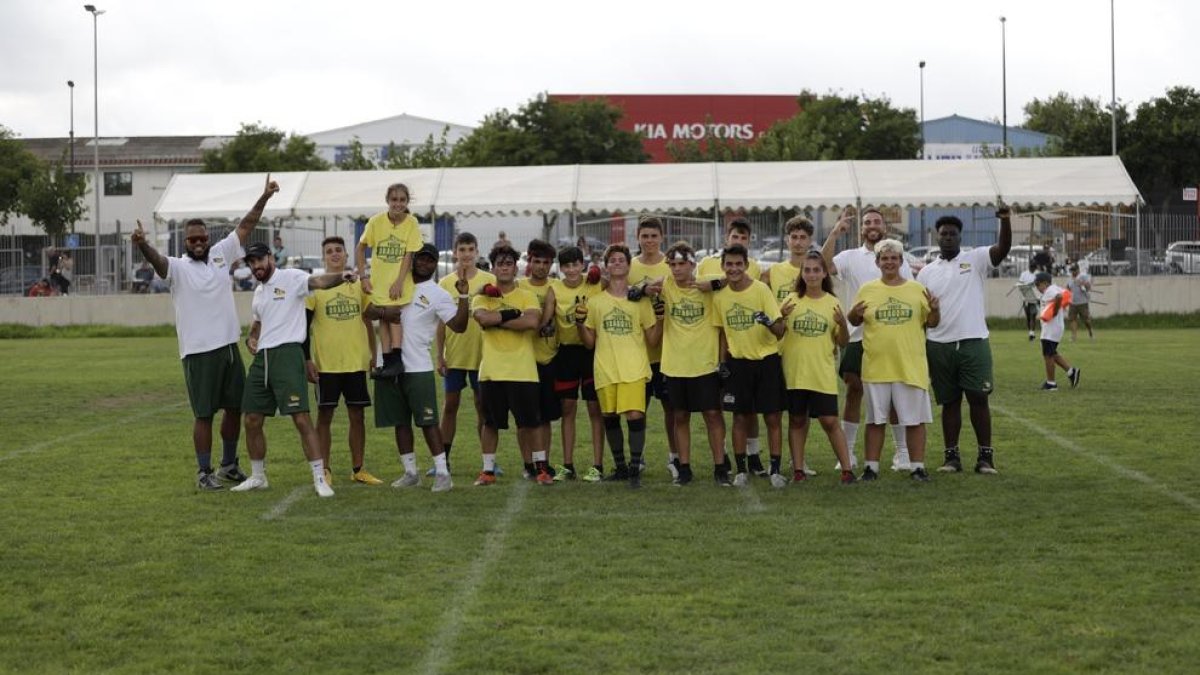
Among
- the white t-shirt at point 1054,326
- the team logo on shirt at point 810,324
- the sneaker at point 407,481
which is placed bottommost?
the sneaker at point 407,481

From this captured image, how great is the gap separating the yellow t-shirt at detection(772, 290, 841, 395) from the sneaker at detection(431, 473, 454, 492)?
8.29ft

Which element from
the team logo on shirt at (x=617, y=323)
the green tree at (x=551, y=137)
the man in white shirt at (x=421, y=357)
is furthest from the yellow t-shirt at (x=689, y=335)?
the green tree at (x=551, y=137)

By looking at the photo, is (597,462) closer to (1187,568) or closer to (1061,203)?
(1187,568)

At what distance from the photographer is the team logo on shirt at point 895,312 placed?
1130 centimetres

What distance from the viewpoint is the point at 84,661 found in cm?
659

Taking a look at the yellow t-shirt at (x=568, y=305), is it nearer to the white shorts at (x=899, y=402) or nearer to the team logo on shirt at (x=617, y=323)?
the team logo on shirt at (x=617, y=323)

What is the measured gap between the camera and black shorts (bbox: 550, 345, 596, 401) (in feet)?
38.4

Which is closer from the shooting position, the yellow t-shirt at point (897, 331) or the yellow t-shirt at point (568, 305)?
the yellow t-shirt at point (897, 331)

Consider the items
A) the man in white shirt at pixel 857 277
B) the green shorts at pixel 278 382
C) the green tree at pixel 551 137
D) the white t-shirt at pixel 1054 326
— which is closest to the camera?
the green shorts at pixel 278 382

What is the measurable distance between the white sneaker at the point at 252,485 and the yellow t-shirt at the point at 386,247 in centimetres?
154

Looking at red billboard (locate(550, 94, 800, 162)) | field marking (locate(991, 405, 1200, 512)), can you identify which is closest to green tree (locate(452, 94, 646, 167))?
red billboard (locate(550, 94, 800, 162))

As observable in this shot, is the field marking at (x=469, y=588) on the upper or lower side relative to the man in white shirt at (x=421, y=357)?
lower

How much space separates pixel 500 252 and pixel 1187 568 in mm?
5217

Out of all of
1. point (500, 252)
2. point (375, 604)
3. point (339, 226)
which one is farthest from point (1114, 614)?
→ point (339, 226)
